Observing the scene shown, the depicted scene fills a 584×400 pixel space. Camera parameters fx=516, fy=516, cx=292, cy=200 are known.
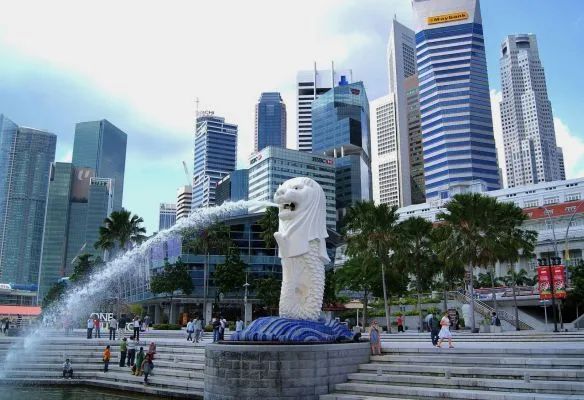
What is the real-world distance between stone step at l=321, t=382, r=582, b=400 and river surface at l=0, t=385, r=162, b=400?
7755 millimetres

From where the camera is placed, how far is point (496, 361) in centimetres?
1453

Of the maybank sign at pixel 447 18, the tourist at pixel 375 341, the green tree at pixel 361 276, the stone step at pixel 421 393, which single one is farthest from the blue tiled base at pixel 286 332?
the maybank sign at pixel 447 18

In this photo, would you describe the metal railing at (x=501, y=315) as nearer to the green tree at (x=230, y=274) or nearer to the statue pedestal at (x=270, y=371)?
the green tree at (x=230, y=274)

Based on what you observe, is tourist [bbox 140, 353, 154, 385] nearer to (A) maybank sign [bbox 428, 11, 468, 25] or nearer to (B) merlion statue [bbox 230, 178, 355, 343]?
(B) merlion statue [bbox 230, 178, 355, 343]

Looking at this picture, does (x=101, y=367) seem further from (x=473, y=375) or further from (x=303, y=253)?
(x=473, y=375)

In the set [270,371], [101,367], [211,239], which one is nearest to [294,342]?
[270,371]

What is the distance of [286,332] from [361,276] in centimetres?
3582

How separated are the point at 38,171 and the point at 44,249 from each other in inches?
1376

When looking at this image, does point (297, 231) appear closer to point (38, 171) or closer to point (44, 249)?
point (44, 249)

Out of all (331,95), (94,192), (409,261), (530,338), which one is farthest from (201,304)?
(331,95)

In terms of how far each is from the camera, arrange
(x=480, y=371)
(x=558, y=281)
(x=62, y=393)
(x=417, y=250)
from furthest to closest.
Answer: (x=417, y=250)
(x=558, y=281)
(x=62, y=393)
(x=480, y=371)

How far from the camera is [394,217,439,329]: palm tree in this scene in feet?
145

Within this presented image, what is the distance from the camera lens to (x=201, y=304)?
2724 inches

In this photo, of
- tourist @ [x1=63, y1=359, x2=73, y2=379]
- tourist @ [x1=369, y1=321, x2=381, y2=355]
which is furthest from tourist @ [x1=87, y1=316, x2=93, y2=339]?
tourist @ [x1=369, y1=321, x2=381, y2=355]
